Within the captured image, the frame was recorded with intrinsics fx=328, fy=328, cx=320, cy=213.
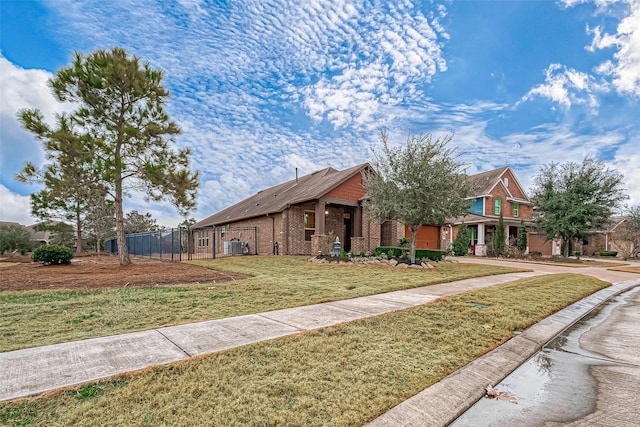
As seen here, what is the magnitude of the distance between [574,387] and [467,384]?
3.75ft

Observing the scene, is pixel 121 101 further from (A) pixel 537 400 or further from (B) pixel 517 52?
Answer: (B) pixel 517 52

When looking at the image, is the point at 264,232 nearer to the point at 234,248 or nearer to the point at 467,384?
the point at 234,248

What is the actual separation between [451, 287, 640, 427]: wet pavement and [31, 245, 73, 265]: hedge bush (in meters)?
17.3

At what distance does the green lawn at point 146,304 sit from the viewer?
445 cm

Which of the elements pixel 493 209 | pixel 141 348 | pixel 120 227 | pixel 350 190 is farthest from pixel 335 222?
pixel 141 348

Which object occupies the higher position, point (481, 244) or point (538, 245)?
point (481, 244)

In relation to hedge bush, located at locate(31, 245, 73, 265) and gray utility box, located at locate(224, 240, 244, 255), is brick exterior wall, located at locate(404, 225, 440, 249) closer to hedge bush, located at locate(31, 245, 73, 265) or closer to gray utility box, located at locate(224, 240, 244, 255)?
gray utility box, located at locate(224, 240, 244, 255)

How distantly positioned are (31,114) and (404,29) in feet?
47.9

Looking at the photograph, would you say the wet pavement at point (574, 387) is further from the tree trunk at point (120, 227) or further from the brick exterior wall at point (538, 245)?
the brick exterior wall at point (538, 245)

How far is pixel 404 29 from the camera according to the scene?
41.1ft

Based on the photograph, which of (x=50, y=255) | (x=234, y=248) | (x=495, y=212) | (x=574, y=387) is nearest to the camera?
(x=574, y=387)

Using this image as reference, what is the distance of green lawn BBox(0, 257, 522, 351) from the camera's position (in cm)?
445

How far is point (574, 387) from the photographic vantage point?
3324 millimetres

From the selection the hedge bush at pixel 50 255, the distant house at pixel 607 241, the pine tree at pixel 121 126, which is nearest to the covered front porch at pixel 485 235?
the distant house at pixel 607 241
